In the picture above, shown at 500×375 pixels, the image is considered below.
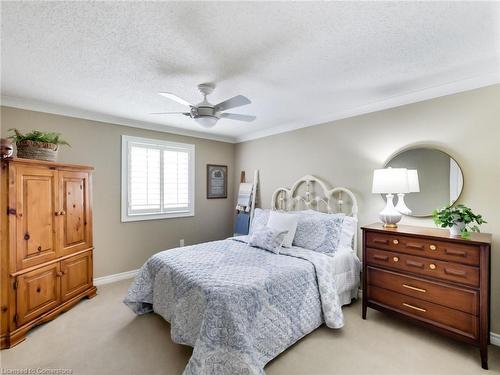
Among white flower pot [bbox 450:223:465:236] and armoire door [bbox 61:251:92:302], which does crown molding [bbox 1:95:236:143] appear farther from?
white flower pot [bbox 450:223:465:236]

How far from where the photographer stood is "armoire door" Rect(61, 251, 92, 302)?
9.27 feet

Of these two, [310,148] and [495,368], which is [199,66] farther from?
[495,368]

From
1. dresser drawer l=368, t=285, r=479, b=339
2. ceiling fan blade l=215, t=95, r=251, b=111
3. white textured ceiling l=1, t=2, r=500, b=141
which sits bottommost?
dresser drawer l=368, t=285, r=479, b=339

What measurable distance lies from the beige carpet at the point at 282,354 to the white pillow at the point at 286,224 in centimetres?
102

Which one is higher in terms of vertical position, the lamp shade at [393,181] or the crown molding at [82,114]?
the crown molding at [82,114]

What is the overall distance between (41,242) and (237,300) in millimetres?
2250

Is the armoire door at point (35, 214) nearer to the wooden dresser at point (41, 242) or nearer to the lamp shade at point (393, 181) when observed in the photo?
the wooden dresser at point (41, 242)

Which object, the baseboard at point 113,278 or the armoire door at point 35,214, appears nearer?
the armoire door at point 35,214

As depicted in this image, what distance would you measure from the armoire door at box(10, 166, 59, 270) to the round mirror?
3902 mm

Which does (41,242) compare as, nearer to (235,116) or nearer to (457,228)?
(235,116)

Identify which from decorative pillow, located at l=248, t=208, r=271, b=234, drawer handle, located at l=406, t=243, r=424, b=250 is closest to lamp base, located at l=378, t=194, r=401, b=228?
drawer handle, located at l=406, t=243, r=424, b=250

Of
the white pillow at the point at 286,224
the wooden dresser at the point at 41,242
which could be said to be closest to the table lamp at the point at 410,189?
the white pillow at the point at 286,224

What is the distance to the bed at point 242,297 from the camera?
170 centimetres

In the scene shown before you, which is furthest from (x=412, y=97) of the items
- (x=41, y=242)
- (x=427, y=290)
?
(x=41, y=242)
